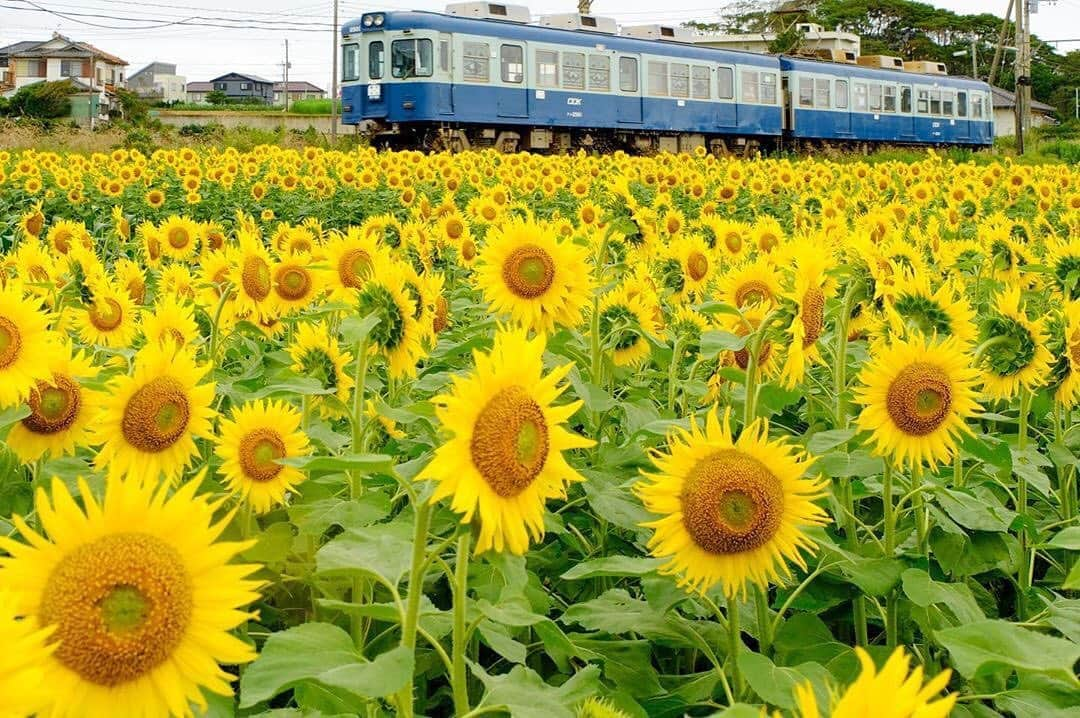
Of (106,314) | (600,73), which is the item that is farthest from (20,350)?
(600,73)

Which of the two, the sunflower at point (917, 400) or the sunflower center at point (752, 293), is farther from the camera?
the sunflower center at point (752, 293)

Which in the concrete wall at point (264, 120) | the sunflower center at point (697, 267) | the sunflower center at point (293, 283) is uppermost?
the concrete wall at point (264, 120)

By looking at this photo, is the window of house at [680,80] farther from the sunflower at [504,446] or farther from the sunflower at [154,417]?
the sunflower at [504,446]

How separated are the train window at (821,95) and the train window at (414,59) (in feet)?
41.1

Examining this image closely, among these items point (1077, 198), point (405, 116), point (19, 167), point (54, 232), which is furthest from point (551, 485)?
point (405, 116)

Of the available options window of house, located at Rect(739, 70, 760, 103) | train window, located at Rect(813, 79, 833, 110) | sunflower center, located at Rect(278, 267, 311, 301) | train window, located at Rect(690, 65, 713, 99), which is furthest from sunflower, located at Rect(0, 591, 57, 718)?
Result: train window, located at Rect(813, 79, 833, 110)

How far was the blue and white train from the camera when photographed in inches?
915

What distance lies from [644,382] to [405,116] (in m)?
20.7

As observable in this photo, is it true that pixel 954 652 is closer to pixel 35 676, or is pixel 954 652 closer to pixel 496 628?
pixel 496 628

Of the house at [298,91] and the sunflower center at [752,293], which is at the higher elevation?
the house at [298,91]

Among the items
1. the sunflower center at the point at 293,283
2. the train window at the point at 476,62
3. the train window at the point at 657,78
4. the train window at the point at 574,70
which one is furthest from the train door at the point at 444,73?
the sunflower center at the point at 293,283

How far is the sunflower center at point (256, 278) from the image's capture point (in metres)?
3.26

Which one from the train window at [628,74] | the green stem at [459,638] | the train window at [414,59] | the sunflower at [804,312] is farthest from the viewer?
the train window at [628,74]

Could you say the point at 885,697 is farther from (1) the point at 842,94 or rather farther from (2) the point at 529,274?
(1) the point at 842,94
